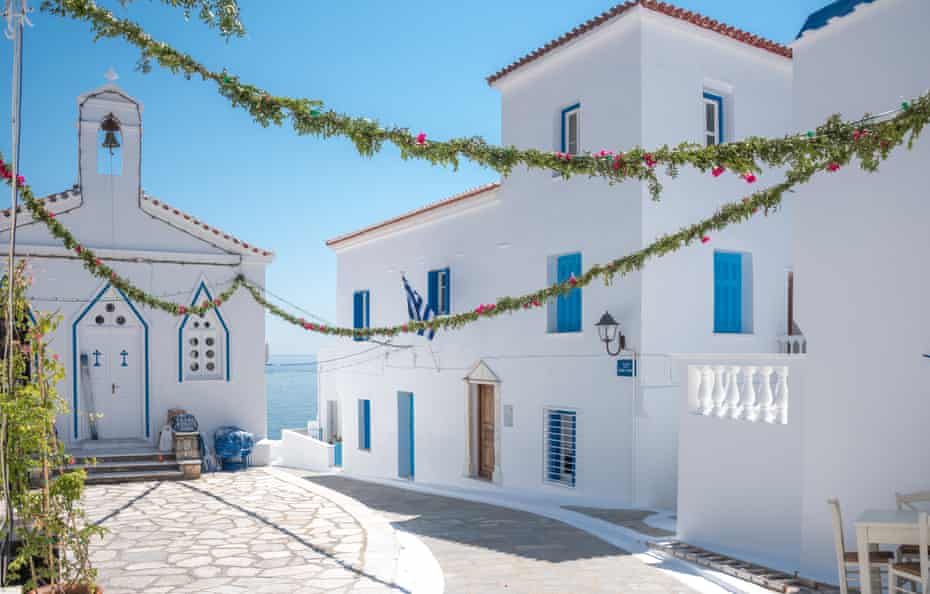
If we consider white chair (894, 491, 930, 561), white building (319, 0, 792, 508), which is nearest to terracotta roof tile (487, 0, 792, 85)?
white building (319, 0, 792, 508)

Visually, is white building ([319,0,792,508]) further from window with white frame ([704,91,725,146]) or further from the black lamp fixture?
the black lamp fixture

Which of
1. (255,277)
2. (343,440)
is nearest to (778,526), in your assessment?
(255,277)

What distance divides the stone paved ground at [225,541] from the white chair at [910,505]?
4097 millimetres

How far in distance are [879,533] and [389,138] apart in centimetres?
447

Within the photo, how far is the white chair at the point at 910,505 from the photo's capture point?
5.69 m

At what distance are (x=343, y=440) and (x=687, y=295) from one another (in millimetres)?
13027

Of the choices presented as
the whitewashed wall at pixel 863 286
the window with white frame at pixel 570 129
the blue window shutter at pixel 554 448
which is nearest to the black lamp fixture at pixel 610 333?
the blue window shutter at pixel 554 448

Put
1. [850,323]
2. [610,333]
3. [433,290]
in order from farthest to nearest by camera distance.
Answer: [433,290], [610,333], [850,323]

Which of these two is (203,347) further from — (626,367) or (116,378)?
(626,367)

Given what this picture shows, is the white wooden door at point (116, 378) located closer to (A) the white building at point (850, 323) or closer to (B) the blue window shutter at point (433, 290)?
(B) the blue window shutter at point (433, 290)

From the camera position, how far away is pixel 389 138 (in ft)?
18.0

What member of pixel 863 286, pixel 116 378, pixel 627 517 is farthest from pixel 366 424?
pixel 863 286

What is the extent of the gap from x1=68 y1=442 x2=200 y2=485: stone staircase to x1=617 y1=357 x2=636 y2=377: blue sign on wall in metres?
7.53

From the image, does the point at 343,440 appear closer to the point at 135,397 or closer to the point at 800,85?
the point at 135,397
